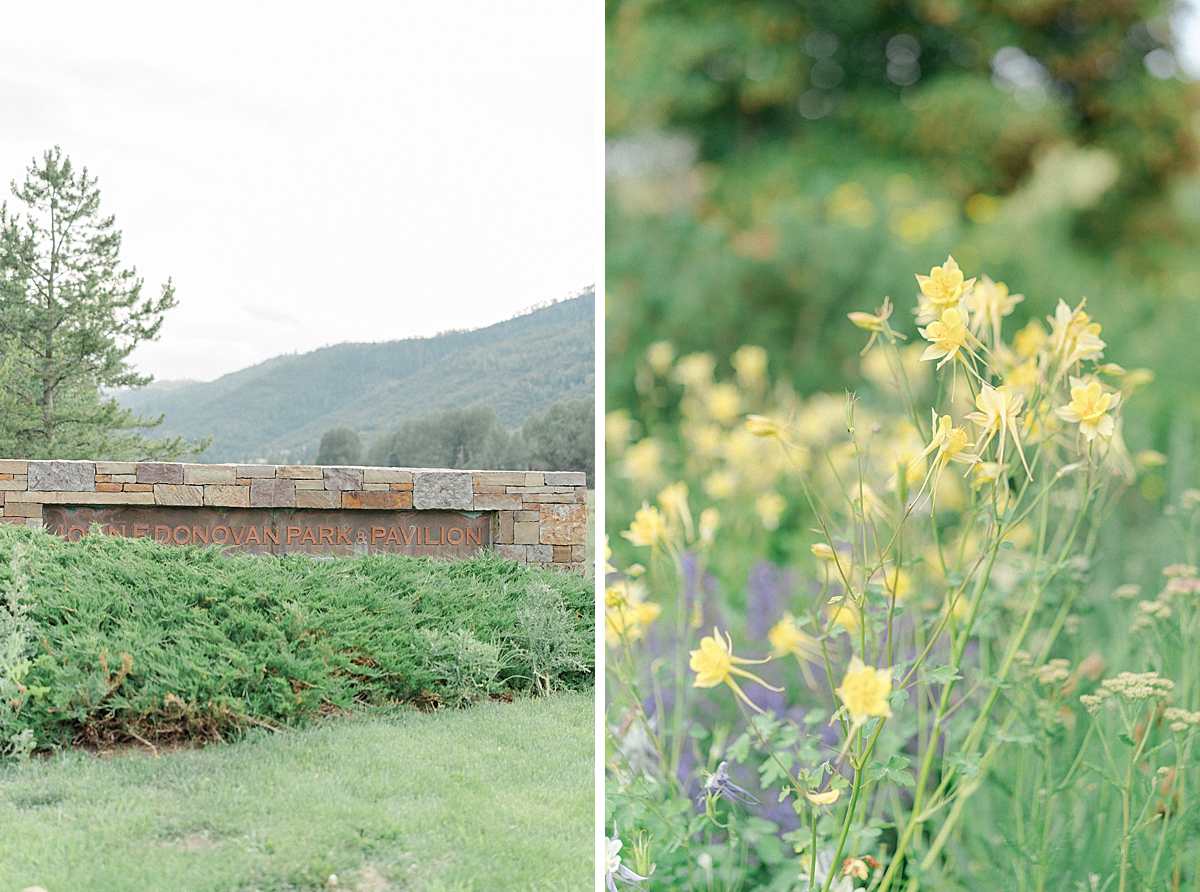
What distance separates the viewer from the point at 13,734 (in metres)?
2.49

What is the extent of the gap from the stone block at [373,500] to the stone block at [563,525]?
0.77 metres

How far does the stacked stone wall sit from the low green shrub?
1.71ft

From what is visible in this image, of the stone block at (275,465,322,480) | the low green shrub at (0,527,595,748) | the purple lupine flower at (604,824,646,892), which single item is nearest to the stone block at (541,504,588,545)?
the low green shrub at (0,527,595,748)

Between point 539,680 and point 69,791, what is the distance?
1.58 metres

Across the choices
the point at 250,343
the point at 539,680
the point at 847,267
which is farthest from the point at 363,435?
the point at 847,267

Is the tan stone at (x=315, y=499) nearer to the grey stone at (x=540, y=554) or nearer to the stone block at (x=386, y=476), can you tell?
the stone block at (x=386, y=476)

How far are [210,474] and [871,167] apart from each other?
12.0 ft

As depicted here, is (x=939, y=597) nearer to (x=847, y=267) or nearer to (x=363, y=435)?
(x=847, y=267)

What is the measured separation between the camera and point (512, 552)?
15.3 ft

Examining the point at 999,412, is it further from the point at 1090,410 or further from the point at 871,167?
the point at 871,167

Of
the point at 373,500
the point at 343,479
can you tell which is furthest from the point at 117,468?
the point at 373,500

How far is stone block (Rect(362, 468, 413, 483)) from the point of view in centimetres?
457

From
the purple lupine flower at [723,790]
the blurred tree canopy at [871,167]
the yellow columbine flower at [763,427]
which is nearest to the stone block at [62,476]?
the blurred tree canopy at [871,167]

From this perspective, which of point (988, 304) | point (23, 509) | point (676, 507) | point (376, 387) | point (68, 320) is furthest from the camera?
point (68, 320)
